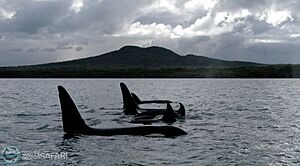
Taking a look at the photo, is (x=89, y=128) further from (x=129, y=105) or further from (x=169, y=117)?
(x=129, y=105)

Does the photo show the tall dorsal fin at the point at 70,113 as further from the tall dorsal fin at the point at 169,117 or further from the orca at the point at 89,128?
the tall dorsal fin at the point at 169,117

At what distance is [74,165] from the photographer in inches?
663

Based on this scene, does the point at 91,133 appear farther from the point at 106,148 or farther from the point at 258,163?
the point at 258,163

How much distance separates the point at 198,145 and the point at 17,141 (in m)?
9.35

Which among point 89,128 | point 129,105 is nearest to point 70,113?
point 89,128

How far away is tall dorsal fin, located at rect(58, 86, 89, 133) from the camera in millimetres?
22375

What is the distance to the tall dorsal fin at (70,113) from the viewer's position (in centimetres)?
2238

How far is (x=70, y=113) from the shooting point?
22.4 metres

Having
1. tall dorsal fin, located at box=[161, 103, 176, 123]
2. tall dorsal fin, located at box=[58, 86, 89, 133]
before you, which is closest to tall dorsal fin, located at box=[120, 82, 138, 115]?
tall dorsal fin, located at box=[161, 103, 176, 123]

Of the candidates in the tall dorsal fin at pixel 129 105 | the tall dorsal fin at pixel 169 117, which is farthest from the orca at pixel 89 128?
the tall dorsal fin at pixel 129 105

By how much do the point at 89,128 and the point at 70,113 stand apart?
4.19ft

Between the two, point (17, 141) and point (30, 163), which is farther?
point (17, 141)

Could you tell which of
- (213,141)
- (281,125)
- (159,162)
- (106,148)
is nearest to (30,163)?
(106,148)

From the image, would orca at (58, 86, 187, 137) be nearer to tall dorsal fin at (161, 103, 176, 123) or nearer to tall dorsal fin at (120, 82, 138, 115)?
tall dorsal fin at (161, 103, 176, 123)
